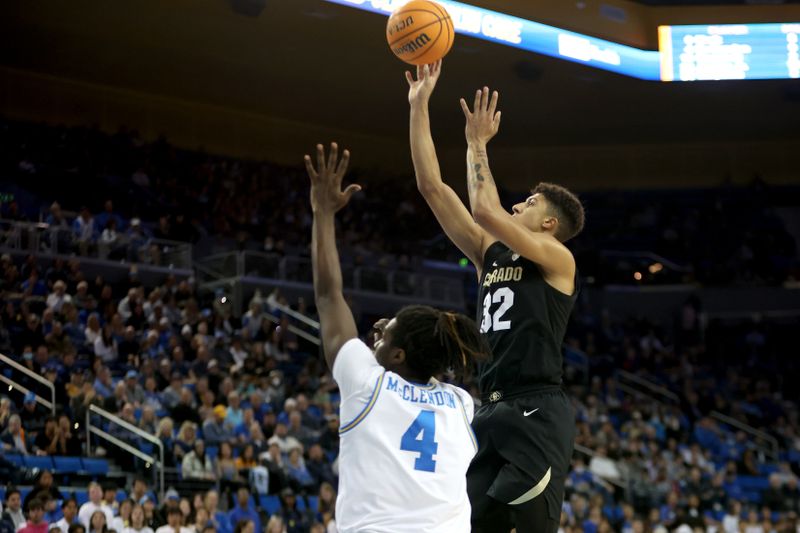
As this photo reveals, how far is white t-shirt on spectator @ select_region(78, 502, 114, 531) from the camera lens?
405 inches

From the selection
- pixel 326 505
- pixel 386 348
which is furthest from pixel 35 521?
pixel 386 348

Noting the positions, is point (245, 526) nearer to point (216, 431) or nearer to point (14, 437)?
point (216, 431)

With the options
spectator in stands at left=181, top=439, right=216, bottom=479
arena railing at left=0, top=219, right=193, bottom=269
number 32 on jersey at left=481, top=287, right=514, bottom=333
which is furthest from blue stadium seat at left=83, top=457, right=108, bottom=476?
number 32 on jersey at left=481, top=287, right=514, bottom=333

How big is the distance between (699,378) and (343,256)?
7470 millimetres

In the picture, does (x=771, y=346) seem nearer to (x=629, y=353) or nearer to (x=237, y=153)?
(x=629, y=353)

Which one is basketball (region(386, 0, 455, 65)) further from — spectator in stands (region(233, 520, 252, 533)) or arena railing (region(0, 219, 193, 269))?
arena railing (region(0, 219, 193, 269))

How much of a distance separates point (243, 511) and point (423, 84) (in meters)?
7.82

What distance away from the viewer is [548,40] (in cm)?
1808

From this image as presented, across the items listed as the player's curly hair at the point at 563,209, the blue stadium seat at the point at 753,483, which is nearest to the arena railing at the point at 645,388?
the blue stadium seat at the point at 753,483

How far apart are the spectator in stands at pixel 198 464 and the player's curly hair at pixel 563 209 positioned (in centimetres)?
799

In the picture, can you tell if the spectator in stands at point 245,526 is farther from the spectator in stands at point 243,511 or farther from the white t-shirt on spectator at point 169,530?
the white t-shirt on spectator at point 169,530

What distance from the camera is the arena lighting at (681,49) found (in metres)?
17.8

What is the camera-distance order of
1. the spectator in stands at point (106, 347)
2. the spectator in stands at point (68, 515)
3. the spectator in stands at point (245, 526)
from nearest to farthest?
1. the spectator in stands at point (68, 515)
2. the spectator in stands at point (245, 526)
3. the spectator in stands at point (106, 347)

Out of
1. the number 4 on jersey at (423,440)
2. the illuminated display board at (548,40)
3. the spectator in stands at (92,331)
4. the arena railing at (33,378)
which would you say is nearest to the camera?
the number 4 on jersey at (423,440)
